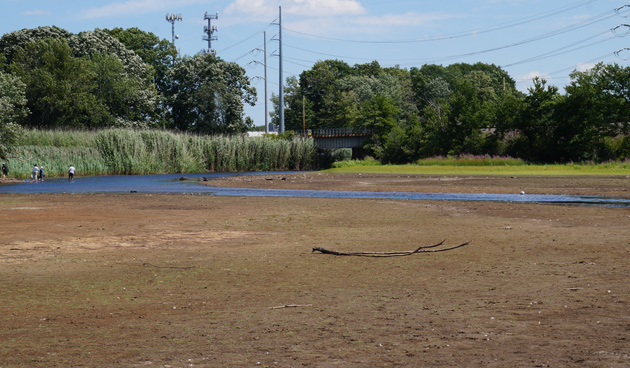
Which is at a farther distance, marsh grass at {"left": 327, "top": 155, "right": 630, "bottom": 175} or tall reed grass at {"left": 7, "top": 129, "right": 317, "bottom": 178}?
tall reed grass at {"left": 7, "top": 129, "right": 317, "bottom": 178}

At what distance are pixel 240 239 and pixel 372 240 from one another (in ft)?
11.9

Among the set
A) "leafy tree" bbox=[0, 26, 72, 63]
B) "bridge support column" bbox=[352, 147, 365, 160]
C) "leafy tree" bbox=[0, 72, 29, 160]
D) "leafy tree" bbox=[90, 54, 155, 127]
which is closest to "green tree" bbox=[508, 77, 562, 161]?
"bridge support column" bbox=[352, 147, 365, 160]

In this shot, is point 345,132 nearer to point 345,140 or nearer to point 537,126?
point 345,140

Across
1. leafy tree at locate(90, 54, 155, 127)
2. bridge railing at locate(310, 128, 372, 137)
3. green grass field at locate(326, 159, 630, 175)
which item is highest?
leafy tree at locate(90, 54, 155, 127)

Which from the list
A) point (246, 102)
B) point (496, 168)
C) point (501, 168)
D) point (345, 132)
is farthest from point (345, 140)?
point (501, 168)

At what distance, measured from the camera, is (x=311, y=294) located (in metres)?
10.5

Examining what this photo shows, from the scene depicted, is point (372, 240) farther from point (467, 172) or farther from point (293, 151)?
point (293, 151)

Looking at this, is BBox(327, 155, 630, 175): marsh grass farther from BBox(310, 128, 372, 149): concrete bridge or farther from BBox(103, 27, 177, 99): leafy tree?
BBox(103, 27, 177, 99): leafy tree

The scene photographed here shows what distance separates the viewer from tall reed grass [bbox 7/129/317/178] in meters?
66.8

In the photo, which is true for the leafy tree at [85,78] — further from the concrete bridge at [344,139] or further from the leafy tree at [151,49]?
the concrete bridge at [344,139]

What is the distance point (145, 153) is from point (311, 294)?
67.9 m

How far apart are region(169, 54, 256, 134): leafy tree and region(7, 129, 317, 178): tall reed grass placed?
796 inches

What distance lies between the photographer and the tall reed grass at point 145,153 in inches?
2630

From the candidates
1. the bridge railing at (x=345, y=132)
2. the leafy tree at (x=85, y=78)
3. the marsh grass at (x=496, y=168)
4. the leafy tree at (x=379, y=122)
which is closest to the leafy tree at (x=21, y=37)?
the leafy tree at (x=85, y=78)
